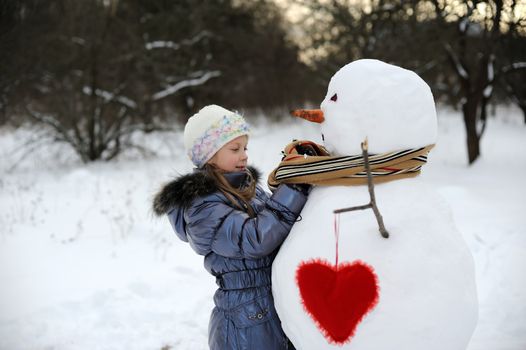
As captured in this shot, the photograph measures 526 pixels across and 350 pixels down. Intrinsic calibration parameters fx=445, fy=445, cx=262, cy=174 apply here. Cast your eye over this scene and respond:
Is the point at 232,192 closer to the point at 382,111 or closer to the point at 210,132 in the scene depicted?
the point at 210,132

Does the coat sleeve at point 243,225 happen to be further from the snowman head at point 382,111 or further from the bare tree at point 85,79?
the bare tree at point 85,79

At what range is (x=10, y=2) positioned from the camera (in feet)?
25.9

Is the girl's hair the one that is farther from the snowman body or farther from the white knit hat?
the snowman body

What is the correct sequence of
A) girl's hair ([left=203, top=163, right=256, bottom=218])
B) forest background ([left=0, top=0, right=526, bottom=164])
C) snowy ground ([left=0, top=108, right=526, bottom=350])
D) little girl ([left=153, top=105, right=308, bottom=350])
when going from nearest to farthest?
1. little girl ([left=153, top=105, right=308, bottom=350])
2. girl's hair ([left=203, top=163, right=256, bottom=218])
3. snowy ground ([left=0, top=108, right=526, bottom=350])
4. forest background ([left=0, top=0, right=526, bottom=164])

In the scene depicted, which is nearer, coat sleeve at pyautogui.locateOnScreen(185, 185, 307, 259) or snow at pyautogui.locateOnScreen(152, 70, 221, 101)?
coat sleeve at pyautogui.locateOnScreen(185, 185, 307, 259)

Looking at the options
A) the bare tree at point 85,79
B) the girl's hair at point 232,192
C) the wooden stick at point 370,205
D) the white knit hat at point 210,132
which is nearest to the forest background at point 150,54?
the bare tree at point 85,79

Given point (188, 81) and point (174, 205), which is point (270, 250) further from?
point (188, 81)

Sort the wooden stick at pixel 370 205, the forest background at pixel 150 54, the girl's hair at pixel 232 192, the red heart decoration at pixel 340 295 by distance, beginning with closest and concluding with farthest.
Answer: the wooden stick at pixel 370 205
the red heart decoration at pixel 340 295
the girl's hair at pixel 232 192
the forest background at pixel 150 54

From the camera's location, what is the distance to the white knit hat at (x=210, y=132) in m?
1.94

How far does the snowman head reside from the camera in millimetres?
1525

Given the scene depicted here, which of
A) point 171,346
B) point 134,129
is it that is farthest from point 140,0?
point 171,346

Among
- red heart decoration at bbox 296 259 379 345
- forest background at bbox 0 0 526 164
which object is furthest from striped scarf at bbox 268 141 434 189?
forest background at bbox 0 0 526 164

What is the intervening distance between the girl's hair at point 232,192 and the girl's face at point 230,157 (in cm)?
3

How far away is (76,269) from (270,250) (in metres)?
3.36
